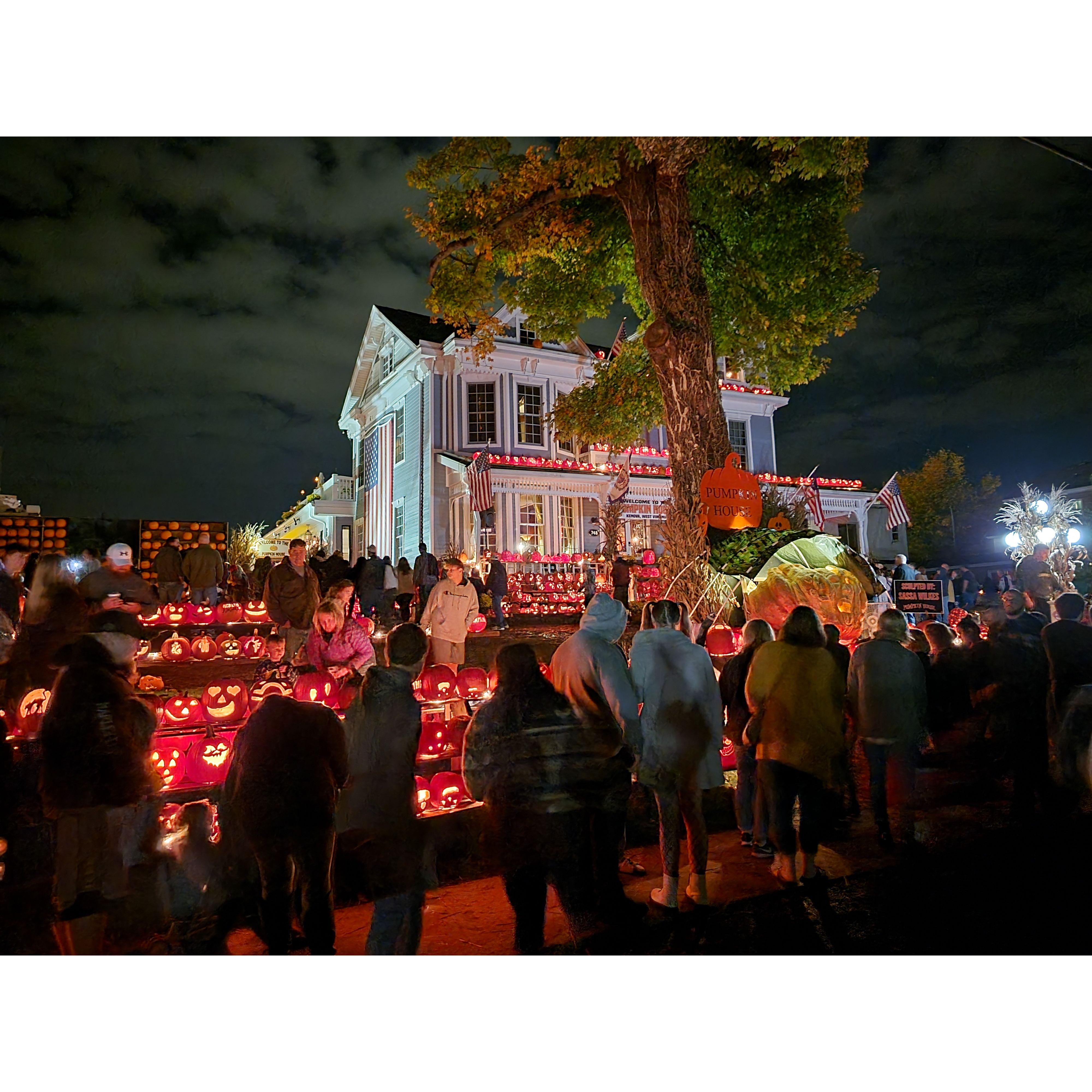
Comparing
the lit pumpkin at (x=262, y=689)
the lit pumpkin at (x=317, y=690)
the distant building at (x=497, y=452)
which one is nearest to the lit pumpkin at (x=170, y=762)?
the lit pumpkin at (x=262, y=689)

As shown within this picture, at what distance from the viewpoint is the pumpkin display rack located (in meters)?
17.4

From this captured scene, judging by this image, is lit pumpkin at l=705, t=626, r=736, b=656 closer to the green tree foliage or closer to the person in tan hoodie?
the person in tan hoodie

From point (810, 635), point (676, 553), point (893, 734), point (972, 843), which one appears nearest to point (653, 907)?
point (810, 635)

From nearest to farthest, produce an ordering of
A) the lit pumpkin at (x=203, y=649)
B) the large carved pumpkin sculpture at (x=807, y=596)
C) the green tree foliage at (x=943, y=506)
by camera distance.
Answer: the large carved pumpkin sculpture at (x=807, y=596), the lit pumpkin at (x=203, y=649), the green tree foliage at (x=943, y=506)

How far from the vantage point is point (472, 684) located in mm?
6695

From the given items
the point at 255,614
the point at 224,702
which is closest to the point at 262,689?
the point at 224,702

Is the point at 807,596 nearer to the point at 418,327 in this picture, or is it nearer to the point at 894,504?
the point at 894,504

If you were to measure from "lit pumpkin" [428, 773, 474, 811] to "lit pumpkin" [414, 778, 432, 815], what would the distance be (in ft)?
0.07

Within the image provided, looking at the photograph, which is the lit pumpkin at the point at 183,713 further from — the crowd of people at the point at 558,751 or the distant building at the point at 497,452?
the distant building at the point at 497,452

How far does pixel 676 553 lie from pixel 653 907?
4.35 meters

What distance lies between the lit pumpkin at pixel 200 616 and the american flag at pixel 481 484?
26.6 ft

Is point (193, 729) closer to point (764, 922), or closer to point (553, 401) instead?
point (764, 922)

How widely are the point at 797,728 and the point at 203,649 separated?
7370 millimetres

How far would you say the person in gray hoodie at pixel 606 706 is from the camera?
395 cm
